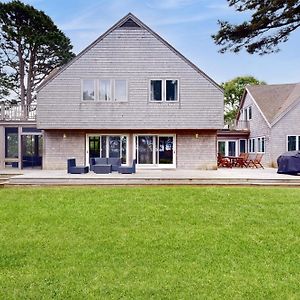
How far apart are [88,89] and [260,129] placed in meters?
13.4

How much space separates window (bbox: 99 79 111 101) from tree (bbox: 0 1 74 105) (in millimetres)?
18356

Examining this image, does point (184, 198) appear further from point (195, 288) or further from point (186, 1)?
point (186, 1)

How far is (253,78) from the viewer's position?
4438 cm

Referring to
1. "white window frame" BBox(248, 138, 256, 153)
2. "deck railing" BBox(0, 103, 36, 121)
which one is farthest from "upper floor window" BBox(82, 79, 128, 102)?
"white window frame" BBox(248, 138, 256, 153)

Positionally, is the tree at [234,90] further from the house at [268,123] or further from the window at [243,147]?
the window at [243,147]

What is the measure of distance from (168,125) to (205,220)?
1199 centimetres

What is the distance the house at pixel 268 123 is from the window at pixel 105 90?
37.5 feet

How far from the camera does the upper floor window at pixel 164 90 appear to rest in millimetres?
19344

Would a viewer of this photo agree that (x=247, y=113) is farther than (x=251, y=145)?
Yes

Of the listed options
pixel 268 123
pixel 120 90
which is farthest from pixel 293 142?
pixel 120 90

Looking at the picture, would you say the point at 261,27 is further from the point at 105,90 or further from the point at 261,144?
the point at 261,144

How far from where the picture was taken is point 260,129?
26562 millimetres

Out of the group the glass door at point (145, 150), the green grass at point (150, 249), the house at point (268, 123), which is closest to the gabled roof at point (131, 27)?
the glass door at point (145, 150)

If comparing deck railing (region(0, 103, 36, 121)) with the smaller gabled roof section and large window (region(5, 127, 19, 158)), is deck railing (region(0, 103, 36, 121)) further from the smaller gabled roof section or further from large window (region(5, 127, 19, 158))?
the smaller gabled roof section
